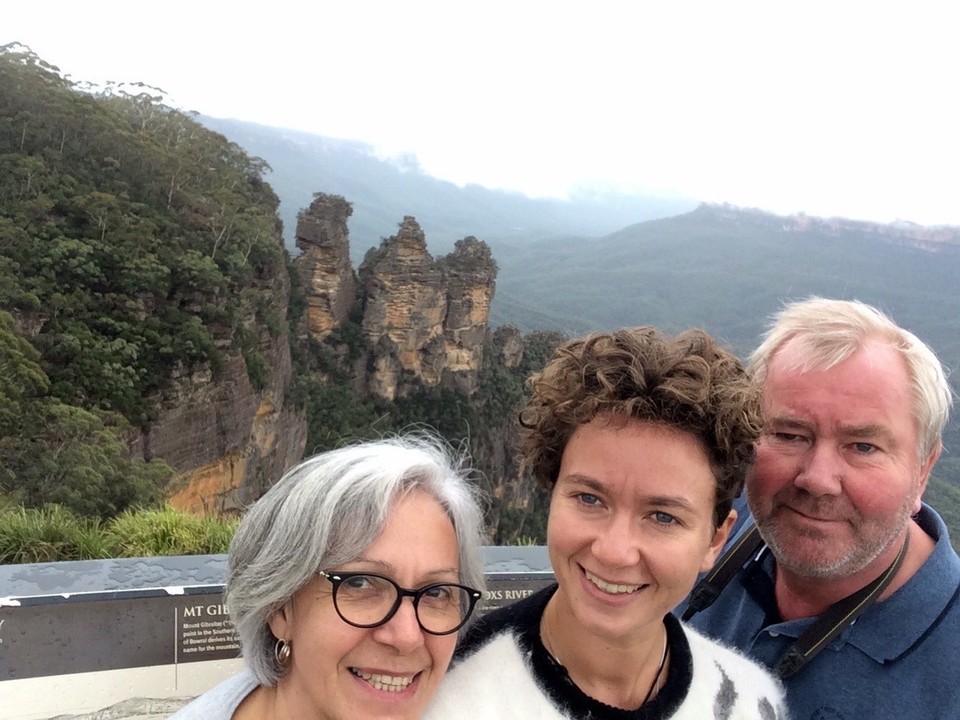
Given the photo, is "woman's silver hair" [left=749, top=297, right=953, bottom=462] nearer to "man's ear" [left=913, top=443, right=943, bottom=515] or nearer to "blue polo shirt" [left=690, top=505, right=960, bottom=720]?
"man's ear" [left=913, top=443, right=943, bottom=515]

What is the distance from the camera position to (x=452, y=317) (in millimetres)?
34281

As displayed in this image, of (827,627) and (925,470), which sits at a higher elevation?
(925,470)

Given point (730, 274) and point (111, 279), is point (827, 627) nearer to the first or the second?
point (111, 279)

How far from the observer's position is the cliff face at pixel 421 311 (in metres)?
32.2

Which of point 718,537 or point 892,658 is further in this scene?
point 892,658

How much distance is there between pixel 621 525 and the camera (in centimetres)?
167

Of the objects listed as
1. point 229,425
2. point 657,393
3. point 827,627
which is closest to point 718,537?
point 657,393

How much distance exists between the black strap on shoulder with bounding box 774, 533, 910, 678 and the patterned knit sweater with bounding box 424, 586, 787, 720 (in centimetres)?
20

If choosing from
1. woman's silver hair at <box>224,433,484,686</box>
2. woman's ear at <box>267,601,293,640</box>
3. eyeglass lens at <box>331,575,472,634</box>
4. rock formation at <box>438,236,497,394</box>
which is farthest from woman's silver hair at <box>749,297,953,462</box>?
rock formation at <box>438,236,497,394</box>

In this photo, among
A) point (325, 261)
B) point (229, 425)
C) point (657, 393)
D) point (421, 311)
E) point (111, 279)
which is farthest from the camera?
point (421, 311)

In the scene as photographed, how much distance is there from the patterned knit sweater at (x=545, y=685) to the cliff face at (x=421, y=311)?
3060 centimetres

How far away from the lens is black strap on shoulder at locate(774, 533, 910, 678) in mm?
2199

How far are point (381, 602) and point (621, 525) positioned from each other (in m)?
0.58

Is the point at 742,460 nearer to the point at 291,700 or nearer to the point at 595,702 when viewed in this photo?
the point at 595,702
